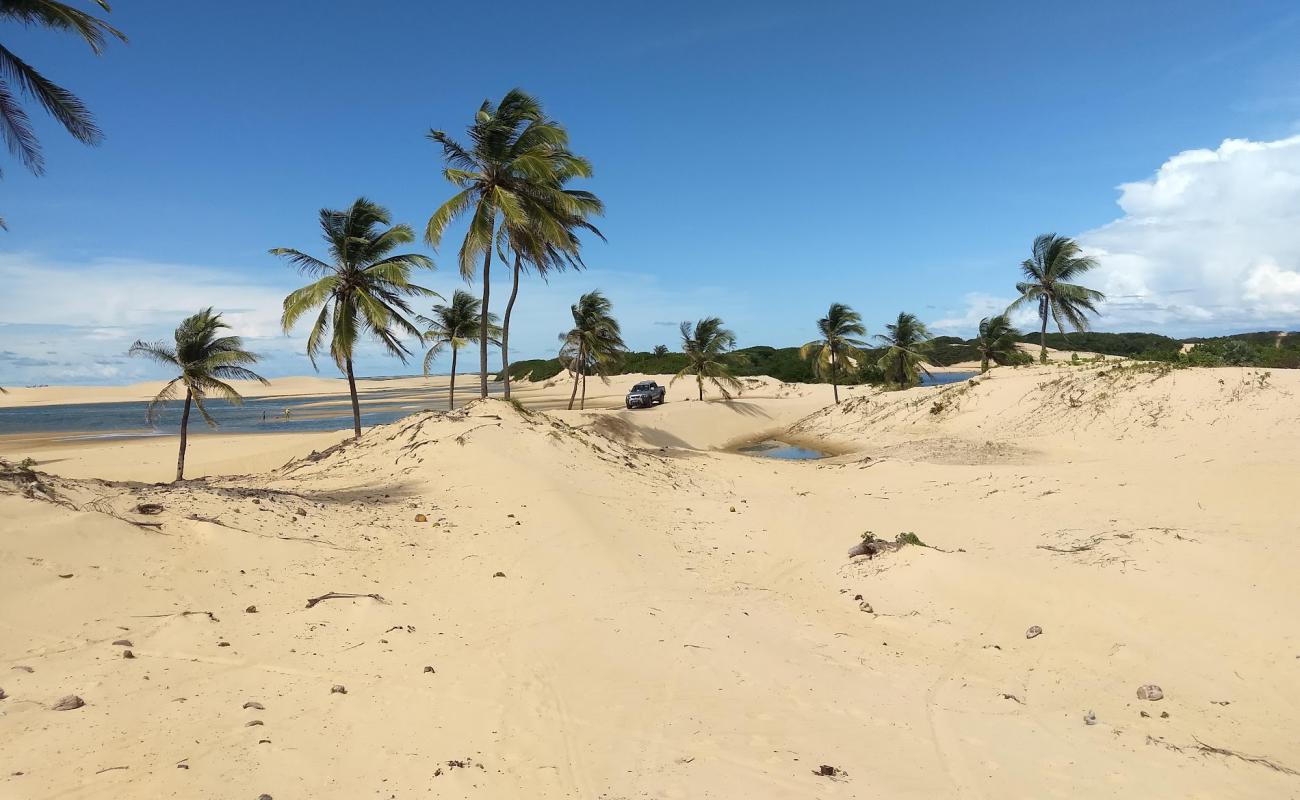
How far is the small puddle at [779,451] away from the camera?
29.7m

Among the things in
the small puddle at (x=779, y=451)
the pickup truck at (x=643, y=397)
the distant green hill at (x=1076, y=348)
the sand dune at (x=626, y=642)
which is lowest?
the small puddle at (x=779, y=451)

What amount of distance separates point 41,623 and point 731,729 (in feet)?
19.3

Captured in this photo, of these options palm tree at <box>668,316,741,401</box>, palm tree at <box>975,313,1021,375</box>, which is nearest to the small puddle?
palm tree at <box>668,316,741,401</box>

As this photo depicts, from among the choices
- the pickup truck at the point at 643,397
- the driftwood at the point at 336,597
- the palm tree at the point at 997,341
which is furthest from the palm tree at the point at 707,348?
→ the driftwood at the point at 336,597

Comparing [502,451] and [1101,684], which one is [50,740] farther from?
[502,451]

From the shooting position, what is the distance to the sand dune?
4348mm

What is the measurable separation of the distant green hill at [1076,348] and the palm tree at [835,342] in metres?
4.71

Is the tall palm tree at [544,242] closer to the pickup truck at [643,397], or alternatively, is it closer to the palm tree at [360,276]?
the palm tree at [360,276]

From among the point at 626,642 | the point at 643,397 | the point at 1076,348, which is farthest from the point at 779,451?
the point at 1076,348

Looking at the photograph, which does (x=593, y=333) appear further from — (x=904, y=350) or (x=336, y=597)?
(x=336, y=597)

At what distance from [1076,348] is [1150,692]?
11366cm

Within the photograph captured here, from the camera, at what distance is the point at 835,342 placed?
141 feet

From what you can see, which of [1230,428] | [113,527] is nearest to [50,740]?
[113,527]

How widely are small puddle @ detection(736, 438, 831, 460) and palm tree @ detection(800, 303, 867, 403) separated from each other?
9.30 m
